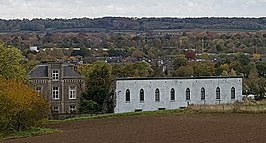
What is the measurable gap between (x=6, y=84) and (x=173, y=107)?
69.2 ft

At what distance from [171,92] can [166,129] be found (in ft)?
69.0

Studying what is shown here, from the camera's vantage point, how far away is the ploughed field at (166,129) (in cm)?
3300

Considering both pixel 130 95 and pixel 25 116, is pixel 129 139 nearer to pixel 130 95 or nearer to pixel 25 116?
pixel 25 116

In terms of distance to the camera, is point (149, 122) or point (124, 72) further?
point (124, 72)

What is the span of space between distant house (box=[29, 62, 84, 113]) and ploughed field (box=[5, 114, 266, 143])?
8.76 m

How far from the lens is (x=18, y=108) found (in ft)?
134

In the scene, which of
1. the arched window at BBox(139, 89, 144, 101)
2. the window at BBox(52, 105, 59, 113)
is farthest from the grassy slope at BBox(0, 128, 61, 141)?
the arched window at BBox(139, 89, 144, 101)

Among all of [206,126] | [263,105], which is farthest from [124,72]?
[206,126]

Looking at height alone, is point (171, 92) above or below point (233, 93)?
above

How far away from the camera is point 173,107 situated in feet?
194

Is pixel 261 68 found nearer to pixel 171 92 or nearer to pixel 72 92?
pixel 171 92

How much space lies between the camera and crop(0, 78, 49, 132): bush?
134ft

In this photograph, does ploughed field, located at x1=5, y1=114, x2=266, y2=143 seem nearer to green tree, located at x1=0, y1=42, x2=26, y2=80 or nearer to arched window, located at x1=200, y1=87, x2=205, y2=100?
green tree, located at x1=0, y1=42, x2=26, y2=80

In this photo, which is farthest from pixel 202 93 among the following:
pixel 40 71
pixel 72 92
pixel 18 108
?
pixel 18 108
